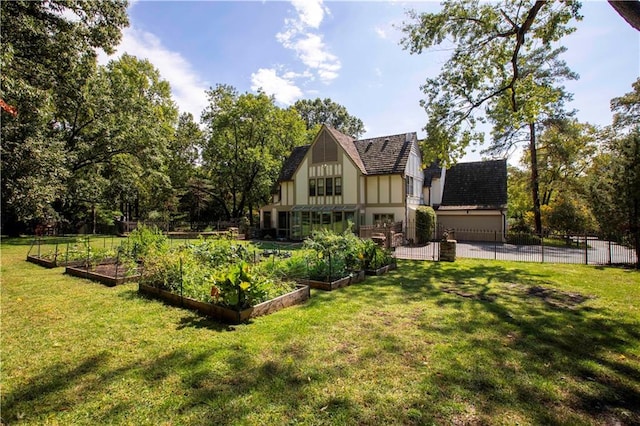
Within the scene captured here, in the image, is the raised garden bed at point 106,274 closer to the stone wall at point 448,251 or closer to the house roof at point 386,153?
the stone wall at point 448,251

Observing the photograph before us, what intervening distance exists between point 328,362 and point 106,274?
7895 mm

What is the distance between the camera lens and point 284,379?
3.54 meters

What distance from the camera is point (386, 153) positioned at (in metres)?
23.2

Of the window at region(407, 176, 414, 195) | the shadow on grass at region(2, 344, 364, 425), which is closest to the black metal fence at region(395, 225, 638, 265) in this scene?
the window at region(407, 176, 414, 195)

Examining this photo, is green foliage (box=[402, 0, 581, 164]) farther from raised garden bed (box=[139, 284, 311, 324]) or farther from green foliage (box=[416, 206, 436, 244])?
raised garden bed (box=[139, 284, 311, 324])

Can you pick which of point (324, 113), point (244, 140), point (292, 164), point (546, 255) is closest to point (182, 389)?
point (546, 255)

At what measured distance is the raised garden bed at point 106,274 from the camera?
8.12 metres

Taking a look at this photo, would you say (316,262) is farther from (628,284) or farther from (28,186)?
(28,186)

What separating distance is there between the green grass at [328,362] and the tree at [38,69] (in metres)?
9.05

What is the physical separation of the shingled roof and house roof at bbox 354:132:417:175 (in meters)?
6.76

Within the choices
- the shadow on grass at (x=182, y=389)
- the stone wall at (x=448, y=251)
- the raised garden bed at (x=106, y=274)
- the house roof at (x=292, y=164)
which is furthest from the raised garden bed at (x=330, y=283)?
the house roof at (x=292, y=164)

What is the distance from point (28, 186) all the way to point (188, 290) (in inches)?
624

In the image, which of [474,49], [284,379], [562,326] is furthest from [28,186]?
[474,49]

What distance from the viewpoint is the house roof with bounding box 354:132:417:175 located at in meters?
21.9
